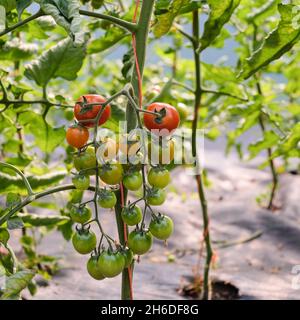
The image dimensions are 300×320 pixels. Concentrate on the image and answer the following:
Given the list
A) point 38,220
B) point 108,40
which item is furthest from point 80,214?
point 108,40

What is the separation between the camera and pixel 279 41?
1.06m

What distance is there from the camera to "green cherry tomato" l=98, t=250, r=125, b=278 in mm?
908

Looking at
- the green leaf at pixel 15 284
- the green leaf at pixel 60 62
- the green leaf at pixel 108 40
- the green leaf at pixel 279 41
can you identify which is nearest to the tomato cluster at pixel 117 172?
the green leaf at pixel 15 284

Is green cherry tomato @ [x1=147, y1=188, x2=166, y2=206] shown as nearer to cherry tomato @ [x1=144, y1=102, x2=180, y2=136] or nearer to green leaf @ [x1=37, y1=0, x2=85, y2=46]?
cherry tomato @ [x1=144, y1=102, x2=180, y2=136]

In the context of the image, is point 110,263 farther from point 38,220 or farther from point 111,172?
point 38,220

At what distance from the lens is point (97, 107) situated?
945 millimetres

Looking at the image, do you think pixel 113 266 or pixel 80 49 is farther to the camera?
pixel 80 49

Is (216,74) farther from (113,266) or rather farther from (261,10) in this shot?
(113,266)

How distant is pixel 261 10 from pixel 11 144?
0.88 metres

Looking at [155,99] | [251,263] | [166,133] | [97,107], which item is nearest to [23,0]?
[97,107]

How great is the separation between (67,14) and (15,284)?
16.7 inches

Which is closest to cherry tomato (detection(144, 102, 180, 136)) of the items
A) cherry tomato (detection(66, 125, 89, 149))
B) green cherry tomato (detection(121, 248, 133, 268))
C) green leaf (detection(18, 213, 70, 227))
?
cherry tomato (detection(66, 125, 89, 149))

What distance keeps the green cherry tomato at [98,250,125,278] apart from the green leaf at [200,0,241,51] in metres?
0.53
